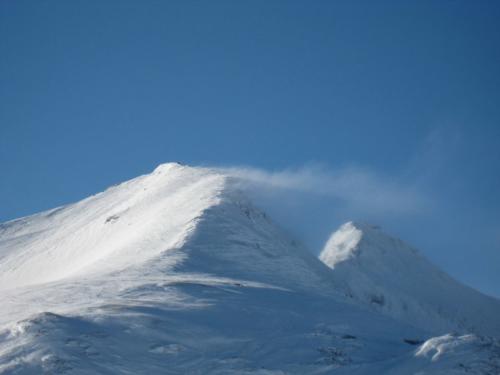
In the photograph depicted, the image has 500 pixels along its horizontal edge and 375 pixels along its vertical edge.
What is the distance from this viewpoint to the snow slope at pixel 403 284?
92.5 metres

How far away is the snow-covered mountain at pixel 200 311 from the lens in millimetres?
22828

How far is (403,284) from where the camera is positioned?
104m

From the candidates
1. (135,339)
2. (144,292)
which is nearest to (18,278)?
(144,292)

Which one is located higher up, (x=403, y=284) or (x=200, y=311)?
(x=403, y=284)

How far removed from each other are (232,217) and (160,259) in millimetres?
11870

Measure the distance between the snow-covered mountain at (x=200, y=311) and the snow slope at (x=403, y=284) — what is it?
38.9 meters

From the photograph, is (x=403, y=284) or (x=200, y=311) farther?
(x=403, y=284)

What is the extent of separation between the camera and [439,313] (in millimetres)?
99812

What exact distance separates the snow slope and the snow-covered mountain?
38.9 m

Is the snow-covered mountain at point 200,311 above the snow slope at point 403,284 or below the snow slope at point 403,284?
below

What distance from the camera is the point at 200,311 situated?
29016 millimetres

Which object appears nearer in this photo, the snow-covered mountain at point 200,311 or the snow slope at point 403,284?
the snow-covered mountain at point 200,311

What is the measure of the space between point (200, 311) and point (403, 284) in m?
79.5

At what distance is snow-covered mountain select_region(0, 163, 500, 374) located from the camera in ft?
74.9
